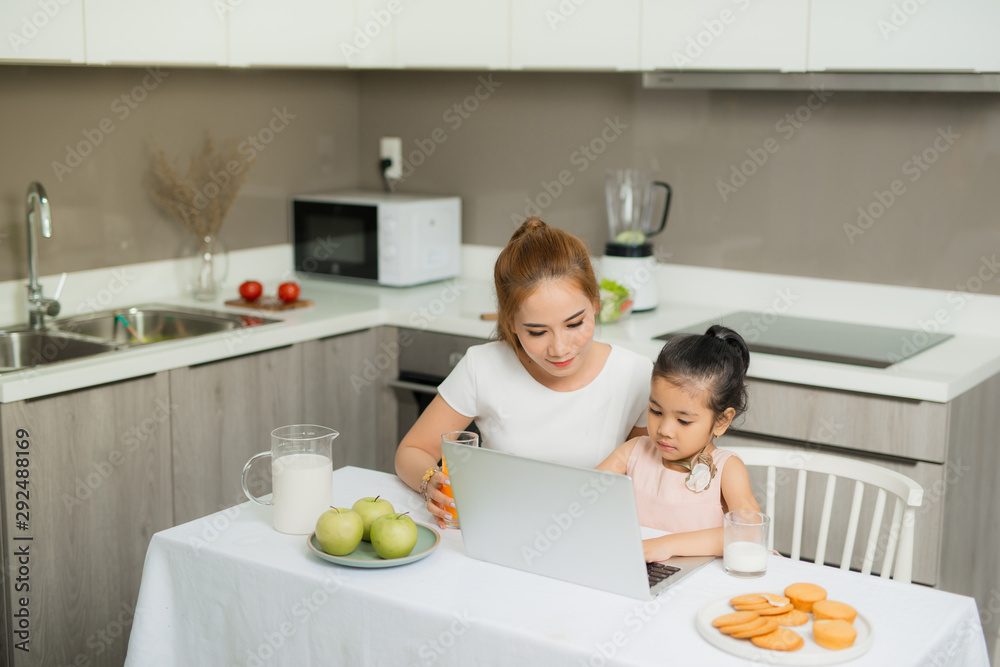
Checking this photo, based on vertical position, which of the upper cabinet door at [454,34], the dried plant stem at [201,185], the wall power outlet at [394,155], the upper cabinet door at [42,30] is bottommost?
the dried plant stem at [201,185]

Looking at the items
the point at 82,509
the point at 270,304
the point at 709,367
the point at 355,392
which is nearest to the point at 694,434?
the point at 709,367

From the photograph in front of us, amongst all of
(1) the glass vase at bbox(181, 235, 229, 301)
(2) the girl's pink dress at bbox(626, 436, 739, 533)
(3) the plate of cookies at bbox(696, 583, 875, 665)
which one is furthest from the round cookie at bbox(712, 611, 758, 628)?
(1) the glass vase at bbox(181, 235, 229, 301)

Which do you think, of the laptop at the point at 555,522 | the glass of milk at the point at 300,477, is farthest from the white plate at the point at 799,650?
the glass of milk at the point at 300,477

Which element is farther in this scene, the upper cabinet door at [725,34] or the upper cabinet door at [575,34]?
the upper cabinet door at [575,34]

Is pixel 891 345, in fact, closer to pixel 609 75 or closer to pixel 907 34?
pixel 907 34

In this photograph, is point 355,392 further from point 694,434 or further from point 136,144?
point 694,434

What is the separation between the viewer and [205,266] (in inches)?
120

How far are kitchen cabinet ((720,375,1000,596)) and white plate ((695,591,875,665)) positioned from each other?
1.07 metres

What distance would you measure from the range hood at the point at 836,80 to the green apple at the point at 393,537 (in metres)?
1.63

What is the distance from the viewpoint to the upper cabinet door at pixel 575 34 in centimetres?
274

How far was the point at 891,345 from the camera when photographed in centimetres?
255

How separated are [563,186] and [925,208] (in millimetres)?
1081

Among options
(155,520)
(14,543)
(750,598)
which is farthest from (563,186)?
(750,598)

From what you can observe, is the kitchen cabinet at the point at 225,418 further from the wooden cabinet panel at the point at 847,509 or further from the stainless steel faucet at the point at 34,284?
the wooden cabinet panel at the point at 847,509
